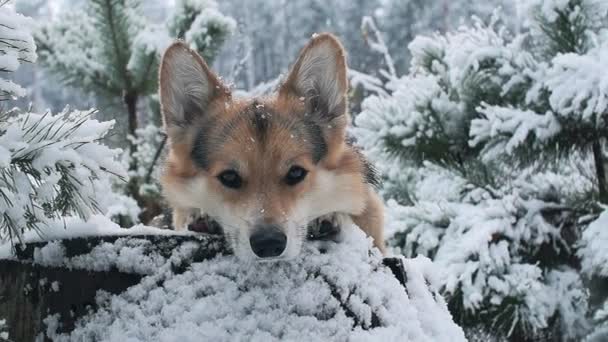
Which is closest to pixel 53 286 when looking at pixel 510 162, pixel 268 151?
pixel 268 151

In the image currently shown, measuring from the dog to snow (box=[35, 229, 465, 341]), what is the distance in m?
0.50

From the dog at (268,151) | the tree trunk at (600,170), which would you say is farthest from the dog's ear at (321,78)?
the tree trunk at (600,170)

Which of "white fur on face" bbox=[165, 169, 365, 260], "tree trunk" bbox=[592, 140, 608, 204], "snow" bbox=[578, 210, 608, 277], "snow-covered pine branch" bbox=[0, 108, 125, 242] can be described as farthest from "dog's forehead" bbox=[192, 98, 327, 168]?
"tree trunk" bbox=[592, 140, 608, 204]

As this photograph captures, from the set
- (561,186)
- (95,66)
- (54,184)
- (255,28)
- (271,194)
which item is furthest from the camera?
(255,28)

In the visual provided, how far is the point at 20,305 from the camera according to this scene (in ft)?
6.40

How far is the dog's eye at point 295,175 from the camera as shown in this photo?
2.88 meters

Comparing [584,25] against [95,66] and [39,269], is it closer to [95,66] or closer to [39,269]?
[39,269]

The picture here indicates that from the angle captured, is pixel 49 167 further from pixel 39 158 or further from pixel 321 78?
pixel 321 78

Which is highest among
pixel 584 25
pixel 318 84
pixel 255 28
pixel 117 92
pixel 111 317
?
pixel 255 28

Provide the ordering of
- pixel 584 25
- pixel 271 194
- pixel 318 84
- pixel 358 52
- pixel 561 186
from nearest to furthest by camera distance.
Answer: pixel 271 194 → pixel 318 84 → pixel 584 25 → pixel 561 186 → pixel 358 52

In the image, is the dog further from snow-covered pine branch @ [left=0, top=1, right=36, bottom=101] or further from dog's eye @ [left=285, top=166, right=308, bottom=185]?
snow-covered pine branch @ [left=0, top=1, right=36, bottom=101]

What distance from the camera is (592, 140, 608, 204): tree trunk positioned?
14.8ft

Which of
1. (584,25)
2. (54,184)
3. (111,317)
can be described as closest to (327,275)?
(111,317)

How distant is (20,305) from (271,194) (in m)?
1.08
